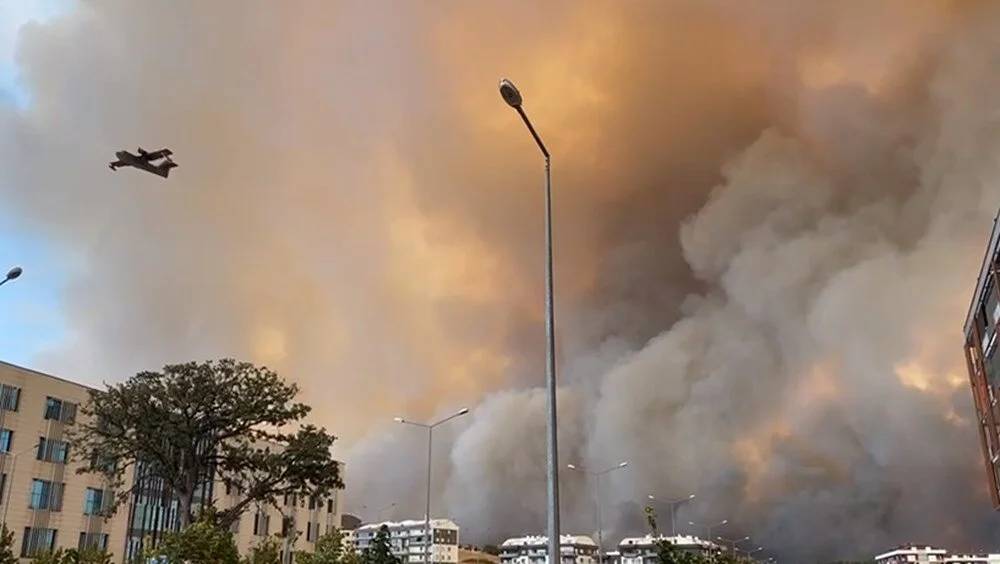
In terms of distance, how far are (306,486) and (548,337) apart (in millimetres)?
43892

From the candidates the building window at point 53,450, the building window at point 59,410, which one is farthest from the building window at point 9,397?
the building window at point 53,450

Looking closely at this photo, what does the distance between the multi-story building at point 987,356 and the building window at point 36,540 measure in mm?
65276

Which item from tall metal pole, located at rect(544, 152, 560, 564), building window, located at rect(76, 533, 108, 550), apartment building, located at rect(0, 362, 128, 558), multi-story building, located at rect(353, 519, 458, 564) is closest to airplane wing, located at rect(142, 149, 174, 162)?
tall metal pole, located at rect(544, 152, 560, 564)

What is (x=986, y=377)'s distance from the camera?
58.1 metres

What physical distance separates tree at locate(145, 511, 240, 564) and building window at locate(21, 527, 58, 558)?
3006cm

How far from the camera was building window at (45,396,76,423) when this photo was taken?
6538 cm

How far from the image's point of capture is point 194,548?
3738 cm

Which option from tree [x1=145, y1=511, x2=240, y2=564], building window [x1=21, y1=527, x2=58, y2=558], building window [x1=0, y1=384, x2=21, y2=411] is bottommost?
tree [x1=145, y1=511, x2=240, y2=564]

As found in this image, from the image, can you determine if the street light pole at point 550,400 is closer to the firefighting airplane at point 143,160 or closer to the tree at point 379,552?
the firefighting airplane at point 143,160

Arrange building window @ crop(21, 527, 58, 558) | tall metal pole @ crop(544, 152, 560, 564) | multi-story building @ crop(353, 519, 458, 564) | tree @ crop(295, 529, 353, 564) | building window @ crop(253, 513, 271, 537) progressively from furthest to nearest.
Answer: multi-story building @ crop(353, 519, 458, 564), building window @ crop(253, 513, 271, 537), building window @ crop(21, 527, 58, 558), tree @ crop(295, 529, 353, 564), tall metal pole @ crop(544, 152, 560, 564)

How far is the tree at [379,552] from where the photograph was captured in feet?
179

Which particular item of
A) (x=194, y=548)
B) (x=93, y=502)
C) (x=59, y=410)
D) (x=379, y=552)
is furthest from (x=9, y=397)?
(x=194, y=548)

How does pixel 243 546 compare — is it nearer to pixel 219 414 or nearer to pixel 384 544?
pixel 384 544

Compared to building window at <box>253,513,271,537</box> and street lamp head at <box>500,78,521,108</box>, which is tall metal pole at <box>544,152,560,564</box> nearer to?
street lamp head at <box>500,78,521,108</box>
